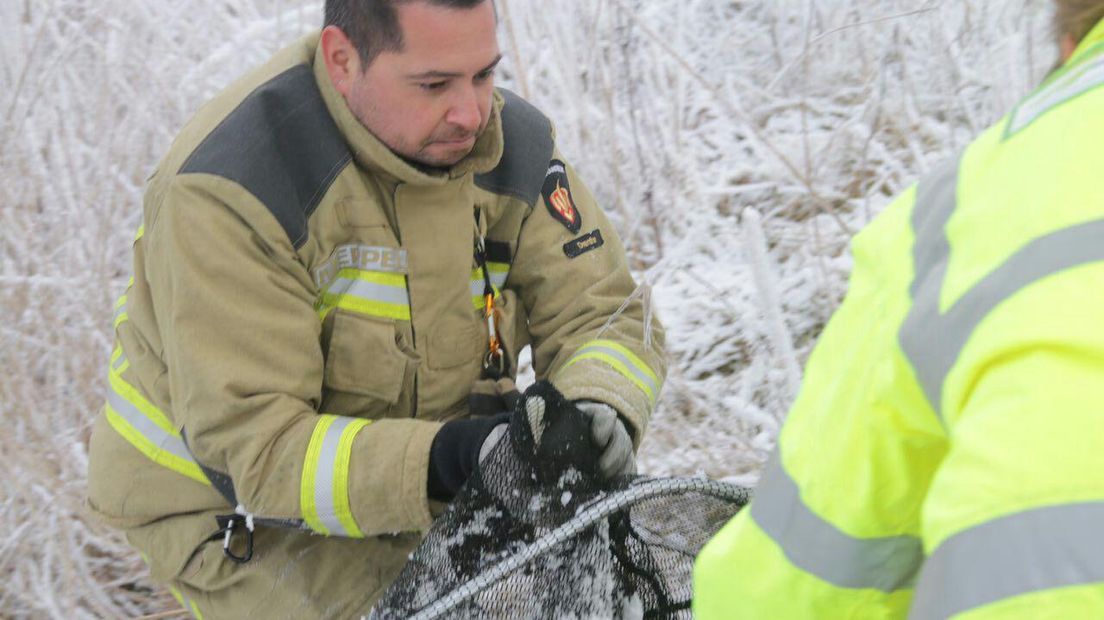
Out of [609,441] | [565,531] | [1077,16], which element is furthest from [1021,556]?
[609,441]

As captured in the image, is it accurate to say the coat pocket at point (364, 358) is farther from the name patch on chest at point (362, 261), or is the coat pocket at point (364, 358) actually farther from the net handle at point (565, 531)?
the net handle at point (565, 531)

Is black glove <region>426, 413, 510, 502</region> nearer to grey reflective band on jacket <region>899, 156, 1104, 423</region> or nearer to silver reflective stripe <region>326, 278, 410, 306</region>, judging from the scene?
silver reflective stripe <region>326, 278, 410, 306</region>

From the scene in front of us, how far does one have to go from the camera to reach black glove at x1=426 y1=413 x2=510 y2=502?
5.64 feet

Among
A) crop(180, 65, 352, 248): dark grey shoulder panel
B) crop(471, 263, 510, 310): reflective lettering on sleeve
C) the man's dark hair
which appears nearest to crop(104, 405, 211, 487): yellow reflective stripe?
crop(180, 65, 352, 248): dark grey shoulder panel

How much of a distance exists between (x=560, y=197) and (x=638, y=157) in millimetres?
1812

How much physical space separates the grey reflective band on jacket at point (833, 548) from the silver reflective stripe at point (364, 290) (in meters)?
1.20

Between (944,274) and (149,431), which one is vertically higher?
(944,274)

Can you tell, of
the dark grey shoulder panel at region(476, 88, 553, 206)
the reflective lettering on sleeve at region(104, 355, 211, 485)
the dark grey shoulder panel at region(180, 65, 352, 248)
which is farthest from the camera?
the dark grey shoulder panel at region(476, 88, 553, 206)

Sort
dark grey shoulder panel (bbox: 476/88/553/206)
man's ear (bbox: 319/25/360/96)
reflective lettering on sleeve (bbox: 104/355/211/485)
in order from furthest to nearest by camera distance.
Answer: dark grey shoulder panel (bbox: 476/88/553/206) → reflective lettering on sleeve (bbox: 104/355/211/485) → man's ear (bbox: 319/25/360/96)

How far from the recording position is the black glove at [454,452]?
5.64 ft

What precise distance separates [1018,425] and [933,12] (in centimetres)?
346

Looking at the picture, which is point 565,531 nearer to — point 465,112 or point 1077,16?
point 465,112

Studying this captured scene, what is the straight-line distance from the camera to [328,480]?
1807mm

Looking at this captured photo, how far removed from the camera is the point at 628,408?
201cm
